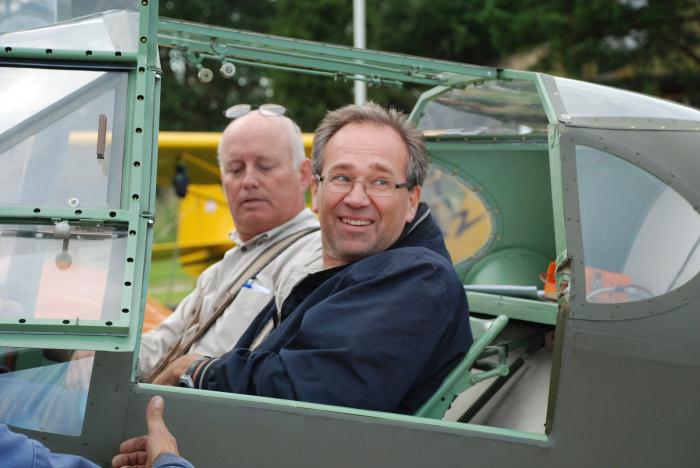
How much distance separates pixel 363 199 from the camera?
2.66 meters

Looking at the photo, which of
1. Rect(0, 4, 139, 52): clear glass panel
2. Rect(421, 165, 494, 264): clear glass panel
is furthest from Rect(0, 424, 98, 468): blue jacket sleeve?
Rect(421, 165, 494, 264): clear glass panel

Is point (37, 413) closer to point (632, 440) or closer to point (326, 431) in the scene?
point (326, 431)

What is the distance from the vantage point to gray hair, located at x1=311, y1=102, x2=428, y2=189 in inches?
110

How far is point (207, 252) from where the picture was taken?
14672mm

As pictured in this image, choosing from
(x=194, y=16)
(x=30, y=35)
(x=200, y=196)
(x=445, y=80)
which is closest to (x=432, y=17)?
(x=194, y=16)

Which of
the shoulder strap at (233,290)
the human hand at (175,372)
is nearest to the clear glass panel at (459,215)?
the shoulder strap at (233,290)

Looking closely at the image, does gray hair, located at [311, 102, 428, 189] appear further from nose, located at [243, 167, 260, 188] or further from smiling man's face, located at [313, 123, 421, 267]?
nose, located at [243, 167, 260, 188]

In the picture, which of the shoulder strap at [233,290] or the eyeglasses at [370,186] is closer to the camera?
the eyeglasses at [370,186]

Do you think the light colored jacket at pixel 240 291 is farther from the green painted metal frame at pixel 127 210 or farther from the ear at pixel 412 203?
the green painted metal frame at pixel 127 210

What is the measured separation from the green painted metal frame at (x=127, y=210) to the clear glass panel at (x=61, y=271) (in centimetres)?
2

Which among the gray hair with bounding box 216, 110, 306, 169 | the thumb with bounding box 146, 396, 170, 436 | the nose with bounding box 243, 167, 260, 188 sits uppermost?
the gray hair with bounding box 216, 110, 306, 169

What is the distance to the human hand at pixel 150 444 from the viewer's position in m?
2.00

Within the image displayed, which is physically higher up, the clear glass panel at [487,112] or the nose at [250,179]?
the clear glass panel at [487,112]

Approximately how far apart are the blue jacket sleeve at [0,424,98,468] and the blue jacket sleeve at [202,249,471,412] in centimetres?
68
